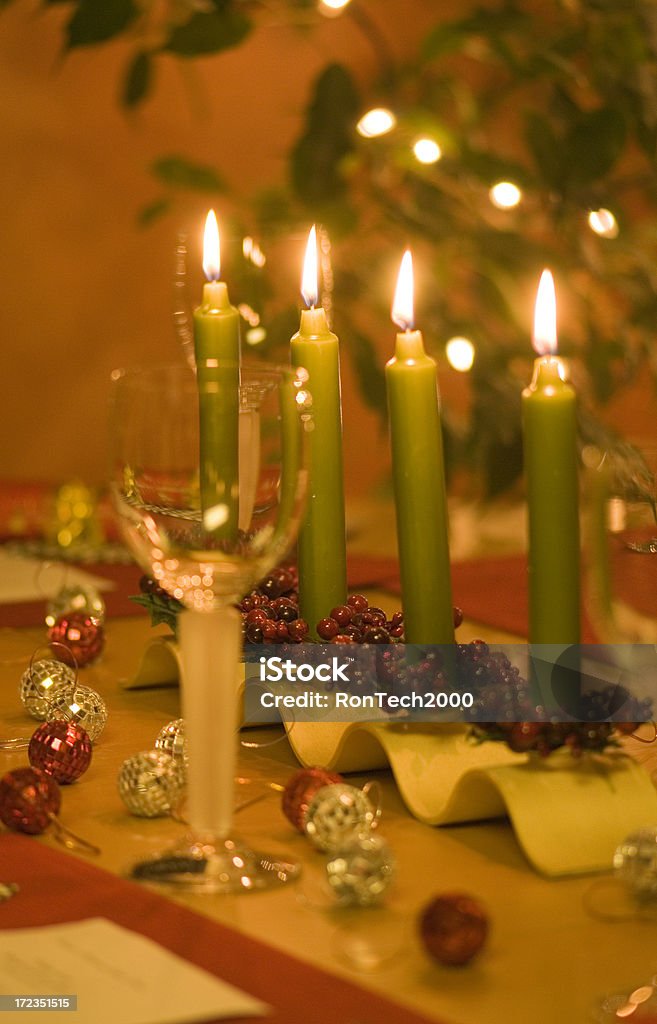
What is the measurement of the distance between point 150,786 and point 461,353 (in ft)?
5.30

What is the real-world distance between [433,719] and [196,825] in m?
0.17

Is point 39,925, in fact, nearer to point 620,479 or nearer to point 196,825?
point 196,825

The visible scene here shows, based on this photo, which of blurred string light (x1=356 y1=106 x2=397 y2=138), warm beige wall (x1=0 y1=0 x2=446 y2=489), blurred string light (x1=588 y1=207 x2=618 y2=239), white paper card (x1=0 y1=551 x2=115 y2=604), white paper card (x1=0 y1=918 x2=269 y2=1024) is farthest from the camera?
warm beige wall (x1=0 y1=0 x2=446 y2=489)

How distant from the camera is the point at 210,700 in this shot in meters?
0.59

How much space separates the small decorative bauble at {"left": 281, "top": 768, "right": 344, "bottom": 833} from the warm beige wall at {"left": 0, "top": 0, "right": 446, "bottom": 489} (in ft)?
8.66

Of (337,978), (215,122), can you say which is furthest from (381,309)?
(337,978)

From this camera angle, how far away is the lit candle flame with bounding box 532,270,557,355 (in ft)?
2.22

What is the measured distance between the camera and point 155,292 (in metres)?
3.50

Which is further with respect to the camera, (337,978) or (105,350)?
(105,350)

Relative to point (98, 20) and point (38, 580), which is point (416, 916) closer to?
point (38, 580)

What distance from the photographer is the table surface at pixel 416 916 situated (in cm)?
52

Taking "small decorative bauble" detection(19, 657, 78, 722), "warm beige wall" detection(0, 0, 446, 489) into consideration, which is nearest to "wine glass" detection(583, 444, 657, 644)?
"small decorative bauble" detection(19, 657, 78, 722)

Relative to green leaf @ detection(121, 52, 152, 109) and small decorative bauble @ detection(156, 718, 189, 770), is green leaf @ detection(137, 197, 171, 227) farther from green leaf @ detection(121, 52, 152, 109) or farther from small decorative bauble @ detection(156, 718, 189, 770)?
small decorative bauble @ detection(156, 718, 189, 770)

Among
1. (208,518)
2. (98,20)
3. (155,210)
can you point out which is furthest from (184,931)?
(155,210)
